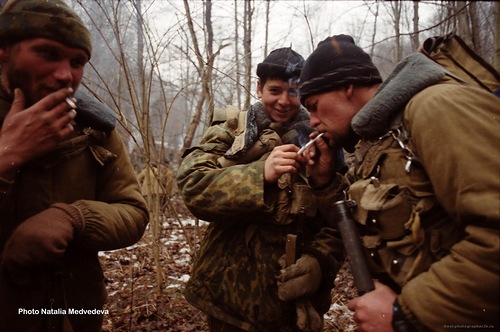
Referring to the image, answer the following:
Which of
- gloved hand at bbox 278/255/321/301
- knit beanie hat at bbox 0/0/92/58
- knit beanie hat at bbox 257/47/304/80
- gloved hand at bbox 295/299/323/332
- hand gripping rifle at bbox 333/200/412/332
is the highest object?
knit beanie hat at bbox 0/0/92/58

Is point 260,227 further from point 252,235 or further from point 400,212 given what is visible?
point 400,212

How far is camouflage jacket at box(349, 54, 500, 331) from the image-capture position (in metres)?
1.18

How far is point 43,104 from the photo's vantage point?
1536mm

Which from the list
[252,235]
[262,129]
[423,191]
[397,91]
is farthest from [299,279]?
[397,91]

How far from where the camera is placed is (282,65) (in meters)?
2.27

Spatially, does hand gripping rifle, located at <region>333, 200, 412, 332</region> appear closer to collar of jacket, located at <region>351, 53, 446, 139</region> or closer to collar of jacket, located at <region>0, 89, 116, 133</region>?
collar of jacket, located at <region>351, 53, 446, 139</region>

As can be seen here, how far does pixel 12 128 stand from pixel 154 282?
12.2ft

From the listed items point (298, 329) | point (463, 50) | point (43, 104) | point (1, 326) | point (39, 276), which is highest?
point (463, 50)

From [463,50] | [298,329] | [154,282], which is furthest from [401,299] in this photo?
[154,282]

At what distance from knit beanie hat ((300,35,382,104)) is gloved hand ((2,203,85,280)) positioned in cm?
139

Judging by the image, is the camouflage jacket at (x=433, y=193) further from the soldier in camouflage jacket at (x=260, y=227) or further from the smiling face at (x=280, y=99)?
the smiling face at (x=280, y=99)

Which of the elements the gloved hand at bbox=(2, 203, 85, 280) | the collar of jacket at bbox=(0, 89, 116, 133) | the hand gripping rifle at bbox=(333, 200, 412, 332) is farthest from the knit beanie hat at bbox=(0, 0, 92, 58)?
the hand gripping rifle at bbox=(333, 200, 412, 332)

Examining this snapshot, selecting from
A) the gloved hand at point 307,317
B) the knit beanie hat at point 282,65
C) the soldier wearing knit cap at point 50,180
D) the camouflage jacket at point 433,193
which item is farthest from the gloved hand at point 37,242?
the knit beanie hat at point 282,65

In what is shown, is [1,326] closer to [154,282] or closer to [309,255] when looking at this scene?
[309,255]
